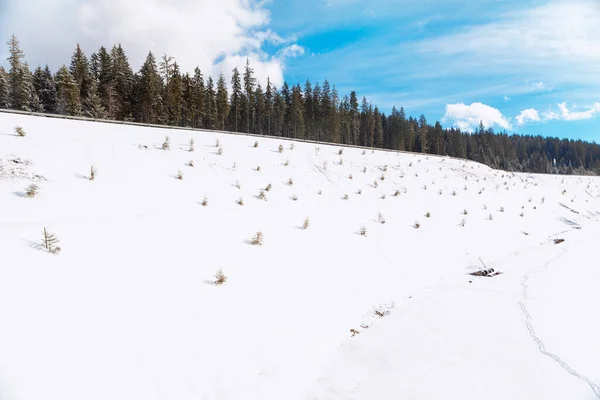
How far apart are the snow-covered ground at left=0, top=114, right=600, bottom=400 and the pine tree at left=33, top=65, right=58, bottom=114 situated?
52495 millimetres

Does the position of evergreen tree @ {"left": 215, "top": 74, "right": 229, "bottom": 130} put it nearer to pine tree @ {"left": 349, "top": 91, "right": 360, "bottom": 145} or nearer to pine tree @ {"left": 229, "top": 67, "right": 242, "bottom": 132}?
pine tree @ {"left": 229, "top": 67, "right": 242, "bottom": 132}

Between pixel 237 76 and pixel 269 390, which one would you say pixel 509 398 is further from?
pixel 237 76

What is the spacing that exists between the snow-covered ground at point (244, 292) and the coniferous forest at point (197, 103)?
38.4 m

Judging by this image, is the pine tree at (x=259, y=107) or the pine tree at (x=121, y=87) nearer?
the pine tree at (x=121, y=87)

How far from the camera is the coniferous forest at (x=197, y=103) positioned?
134ft

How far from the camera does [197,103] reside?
50.0 metres

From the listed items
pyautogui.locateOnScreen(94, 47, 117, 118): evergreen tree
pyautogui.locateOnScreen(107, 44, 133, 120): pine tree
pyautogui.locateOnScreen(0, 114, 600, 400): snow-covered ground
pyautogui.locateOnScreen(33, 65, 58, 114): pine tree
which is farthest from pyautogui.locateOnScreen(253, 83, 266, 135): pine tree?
pyautogui.locateOnScreen(0, 114, 600, 400): snow-covered ground

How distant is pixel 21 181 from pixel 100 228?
2497 mm

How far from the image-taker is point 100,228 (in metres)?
5.67

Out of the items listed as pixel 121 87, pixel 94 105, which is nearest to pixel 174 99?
pixel 121 87

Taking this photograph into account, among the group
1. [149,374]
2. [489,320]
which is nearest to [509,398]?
[489,320]

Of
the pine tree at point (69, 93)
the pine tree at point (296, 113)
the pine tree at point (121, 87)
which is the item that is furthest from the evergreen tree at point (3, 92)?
the pine tree at point (296, 113)

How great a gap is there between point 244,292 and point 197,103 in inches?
2016

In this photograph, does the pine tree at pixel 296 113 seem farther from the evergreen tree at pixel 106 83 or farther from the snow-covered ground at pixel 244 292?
the snow-covered ground at pixel 244 292
